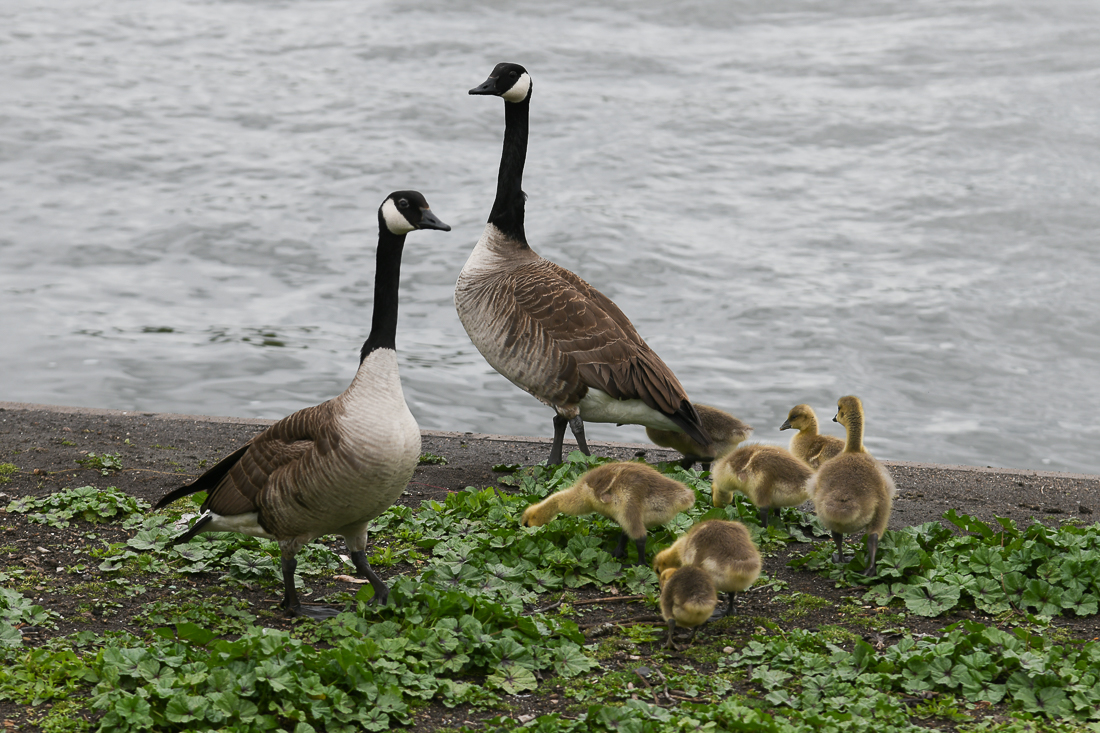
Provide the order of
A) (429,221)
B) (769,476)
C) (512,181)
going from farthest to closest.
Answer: (512,181) → (769,476) → (429,221)

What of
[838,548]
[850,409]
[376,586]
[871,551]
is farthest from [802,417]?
[376,586]

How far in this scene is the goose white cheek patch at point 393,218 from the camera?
5.41 metres

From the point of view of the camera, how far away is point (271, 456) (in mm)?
5242

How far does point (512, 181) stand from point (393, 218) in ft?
10.7

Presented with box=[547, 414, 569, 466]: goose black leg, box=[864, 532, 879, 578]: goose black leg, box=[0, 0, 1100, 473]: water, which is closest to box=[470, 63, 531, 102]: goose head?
box=[547, 414, 569, 466]: goose black leg

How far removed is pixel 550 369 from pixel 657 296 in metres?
7.85

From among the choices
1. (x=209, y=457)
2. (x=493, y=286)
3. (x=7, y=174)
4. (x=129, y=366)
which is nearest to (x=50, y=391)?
(x=129, y=366)

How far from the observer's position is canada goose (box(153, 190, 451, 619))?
4938 mm

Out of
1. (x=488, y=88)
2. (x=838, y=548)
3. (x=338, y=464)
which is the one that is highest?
(x=488, y=88)

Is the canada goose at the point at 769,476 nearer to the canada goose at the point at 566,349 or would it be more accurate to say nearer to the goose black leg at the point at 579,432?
the canada goose at the point at 566,349

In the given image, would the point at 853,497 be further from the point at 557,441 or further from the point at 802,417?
the point at 557,441

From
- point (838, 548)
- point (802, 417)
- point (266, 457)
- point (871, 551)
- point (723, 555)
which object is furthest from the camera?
point (802, 417)

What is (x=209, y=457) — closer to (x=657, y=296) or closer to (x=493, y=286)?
(x=493, y=286)

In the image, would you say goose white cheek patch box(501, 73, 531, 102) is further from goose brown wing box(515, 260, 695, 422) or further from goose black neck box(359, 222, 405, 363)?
goose black neck box(359, 222, 405, 363)
